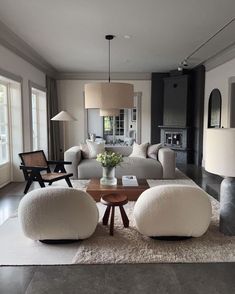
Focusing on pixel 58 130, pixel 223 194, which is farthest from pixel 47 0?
pixel 58 130

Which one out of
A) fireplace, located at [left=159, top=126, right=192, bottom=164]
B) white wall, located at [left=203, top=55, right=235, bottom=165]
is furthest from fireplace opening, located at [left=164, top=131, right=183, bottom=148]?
white wall, located at [left=203, top=55, right=235, bottom=165]

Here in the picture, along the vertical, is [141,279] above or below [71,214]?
below

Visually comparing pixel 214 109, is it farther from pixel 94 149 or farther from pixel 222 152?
pixel 222 152

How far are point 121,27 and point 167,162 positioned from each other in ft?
8.93

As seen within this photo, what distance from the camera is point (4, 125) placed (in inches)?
217

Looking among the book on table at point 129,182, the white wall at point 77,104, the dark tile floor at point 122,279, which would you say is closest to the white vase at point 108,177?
the book on table at point 129,182

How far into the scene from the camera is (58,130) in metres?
8.66

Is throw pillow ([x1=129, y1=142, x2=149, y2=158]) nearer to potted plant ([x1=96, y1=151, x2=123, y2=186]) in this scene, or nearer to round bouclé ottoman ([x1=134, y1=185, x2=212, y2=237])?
potted plant ([x1=96, y1=151, x2=123, y2=186])

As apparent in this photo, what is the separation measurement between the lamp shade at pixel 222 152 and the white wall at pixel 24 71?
371 centimetres

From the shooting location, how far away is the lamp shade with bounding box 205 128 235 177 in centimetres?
241

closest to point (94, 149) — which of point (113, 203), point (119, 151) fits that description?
A: point (119, 151)

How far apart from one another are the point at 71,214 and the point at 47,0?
261 cm

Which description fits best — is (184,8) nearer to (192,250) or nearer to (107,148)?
(192,250)

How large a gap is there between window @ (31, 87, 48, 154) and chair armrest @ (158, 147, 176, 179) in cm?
349
